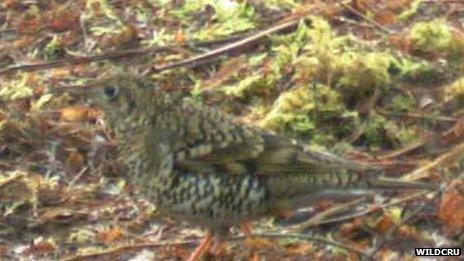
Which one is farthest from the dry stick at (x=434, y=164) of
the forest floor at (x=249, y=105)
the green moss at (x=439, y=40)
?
the green moss at (x=439, y=40)

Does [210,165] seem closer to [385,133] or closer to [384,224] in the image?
[384,224]

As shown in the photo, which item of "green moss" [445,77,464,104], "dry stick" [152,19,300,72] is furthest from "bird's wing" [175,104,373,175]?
"dry stick" [152,19,300,72]

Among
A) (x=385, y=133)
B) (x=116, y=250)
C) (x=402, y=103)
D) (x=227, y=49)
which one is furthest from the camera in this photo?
(x=227, y=49)

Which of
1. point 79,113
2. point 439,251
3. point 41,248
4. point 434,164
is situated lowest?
point 439,251

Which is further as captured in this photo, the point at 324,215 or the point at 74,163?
the point at 74,163

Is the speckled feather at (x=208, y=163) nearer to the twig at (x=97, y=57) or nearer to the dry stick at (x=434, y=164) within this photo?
the dry stick at (x=434, y=164)

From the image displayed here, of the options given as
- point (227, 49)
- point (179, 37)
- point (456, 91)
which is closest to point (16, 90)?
point (179, 37)
